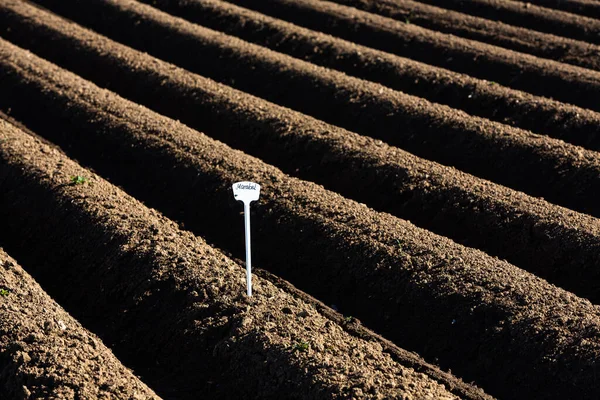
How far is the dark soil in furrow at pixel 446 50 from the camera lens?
17125 millimetres

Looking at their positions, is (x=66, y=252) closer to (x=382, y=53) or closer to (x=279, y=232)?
(x=279, y=232)

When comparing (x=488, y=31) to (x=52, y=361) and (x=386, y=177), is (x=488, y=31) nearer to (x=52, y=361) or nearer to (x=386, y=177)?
→ (x=386, y=177)

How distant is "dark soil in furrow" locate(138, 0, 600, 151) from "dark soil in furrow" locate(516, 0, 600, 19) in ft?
21.2

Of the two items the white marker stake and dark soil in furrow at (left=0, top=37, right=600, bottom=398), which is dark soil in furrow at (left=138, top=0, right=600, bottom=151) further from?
the white marker stake

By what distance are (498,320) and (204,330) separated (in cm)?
343

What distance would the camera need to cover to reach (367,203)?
514 inches

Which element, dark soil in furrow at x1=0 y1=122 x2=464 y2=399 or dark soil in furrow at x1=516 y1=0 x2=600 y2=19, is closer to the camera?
dark soil in furrow at x1=0 y1=122 x2=464 y2=399

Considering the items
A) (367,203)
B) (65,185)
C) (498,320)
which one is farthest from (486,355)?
(65,185)

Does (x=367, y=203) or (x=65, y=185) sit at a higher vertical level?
(x=367, y=203)

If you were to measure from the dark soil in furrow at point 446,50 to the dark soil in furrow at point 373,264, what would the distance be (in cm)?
706

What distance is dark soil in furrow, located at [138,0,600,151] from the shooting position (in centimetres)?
1545

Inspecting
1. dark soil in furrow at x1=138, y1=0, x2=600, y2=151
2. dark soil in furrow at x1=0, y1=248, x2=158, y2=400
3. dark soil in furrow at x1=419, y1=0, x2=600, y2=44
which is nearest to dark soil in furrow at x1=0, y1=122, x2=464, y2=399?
dark soil in furrow at x1=0, y1=248, x2=158, y2=400

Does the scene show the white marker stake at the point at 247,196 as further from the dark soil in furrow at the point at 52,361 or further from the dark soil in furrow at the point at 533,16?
the dark soil in furrow at the point at 533,16

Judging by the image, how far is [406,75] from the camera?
57.5 ft
